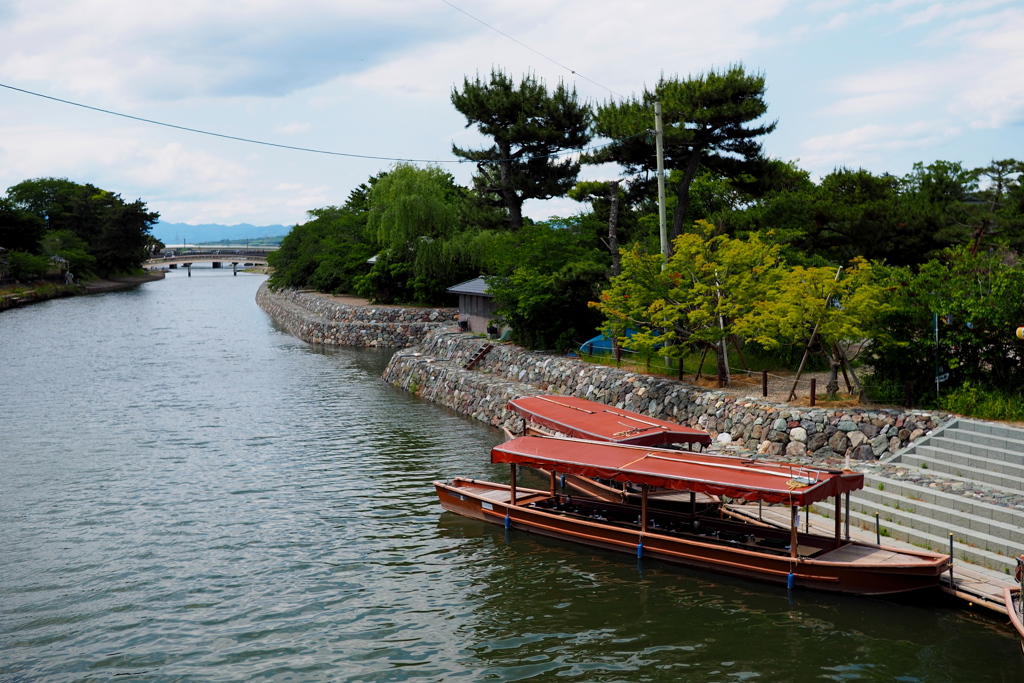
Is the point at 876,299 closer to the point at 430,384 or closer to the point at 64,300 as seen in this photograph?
the point at 430,384

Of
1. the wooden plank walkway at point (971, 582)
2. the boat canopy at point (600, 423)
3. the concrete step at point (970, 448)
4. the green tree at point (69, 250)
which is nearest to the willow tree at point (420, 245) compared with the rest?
the boat canopy at point (600, 423)

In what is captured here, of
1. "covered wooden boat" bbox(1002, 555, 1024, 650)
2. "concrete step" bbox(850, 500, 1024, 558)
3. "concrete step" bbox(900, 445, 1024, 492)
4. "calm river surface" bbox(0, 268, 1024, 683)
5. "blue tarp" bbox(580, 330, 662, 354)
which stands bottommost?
"calm river surface" bbox(0, 268, 1024, 683)

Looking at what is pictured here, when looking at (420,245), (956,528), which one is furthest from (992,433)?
(420,245)

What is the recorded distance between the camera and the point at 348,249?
76.4m

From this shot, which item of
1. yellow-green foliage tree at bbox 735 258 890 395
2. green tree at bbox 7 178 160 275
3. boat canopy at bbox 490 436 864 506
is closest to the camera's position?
boat canopy at bbox 490 436 864 506

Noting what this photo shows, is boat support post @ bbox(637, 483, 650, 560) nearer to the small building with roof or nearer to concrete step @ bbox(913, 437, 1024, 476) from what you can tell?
concrete step @ bbox(913, 437, 1024, 476)

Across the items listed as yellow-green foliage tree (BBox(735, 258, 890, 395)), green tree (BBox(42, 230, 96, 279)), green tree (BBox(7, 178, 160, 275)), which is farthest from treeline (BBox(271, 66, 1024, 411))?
green tree (BBox(7, 178, 160, 275))

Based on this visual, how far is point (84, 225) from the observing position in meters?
124

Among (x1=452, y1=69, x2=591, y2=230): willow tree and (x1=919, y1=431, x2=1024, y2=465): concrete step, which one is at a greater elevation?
(x1=452, y1=69, x2=591, y2=230): willow tree

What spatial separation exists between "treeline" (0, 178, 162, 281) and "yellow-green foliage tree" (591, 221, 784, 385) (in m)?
104

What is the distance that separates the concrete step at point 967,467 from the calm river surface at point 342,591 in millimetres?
4538

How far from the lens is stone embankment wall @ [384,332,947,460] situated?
67.7 feet

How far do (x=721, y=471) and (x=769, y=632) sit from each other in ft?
11.9

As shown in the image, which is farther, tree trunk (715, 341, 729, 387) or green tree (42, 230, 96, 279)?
green tree (42, 230, 96, 279)
